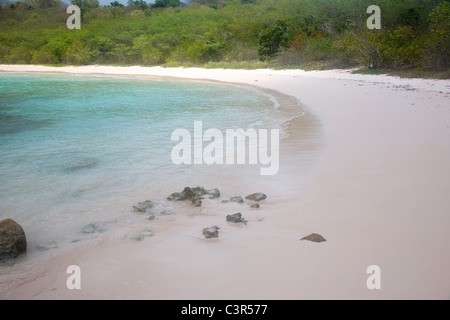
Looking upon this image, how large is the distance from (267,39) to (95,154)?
73.6 feet

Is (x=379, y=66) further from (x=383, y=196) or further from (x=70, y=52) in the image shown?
(x=70, y=52)

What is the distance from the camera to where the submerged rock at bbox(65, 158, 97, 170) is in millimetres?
5895

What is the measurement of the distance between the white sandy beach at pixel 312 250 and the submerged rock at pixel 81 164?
9.55 feet

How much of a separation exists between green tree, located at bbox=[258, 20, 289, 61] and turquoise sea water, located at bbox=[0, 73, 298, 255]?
13.5 meters

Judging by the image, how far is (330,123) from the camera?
7.78m

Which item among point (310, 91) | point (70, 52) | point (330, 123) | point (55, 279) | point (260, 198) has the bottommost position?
point (55, 279)

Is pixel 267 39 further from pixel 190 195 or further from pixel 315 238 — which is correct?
pixel 315 238

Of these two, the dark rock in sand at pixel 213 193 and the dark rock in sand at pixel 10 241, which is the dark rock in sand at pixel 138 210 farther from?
the dark rock in sand at pixel 10 241

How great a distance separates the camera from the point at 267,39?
26828mm

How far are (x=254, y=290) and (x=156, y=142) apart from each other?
17.7 ft

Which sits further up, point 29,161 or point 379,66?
point 379,66

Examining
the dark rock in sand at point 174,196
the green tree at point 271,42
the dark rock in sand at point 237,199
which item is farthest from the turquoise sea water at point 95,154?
the green tree at point 271,42

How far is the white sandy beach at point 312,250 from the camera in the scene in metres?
2.46

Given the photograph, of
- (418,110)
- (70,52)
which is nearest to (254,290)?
(418,110)
